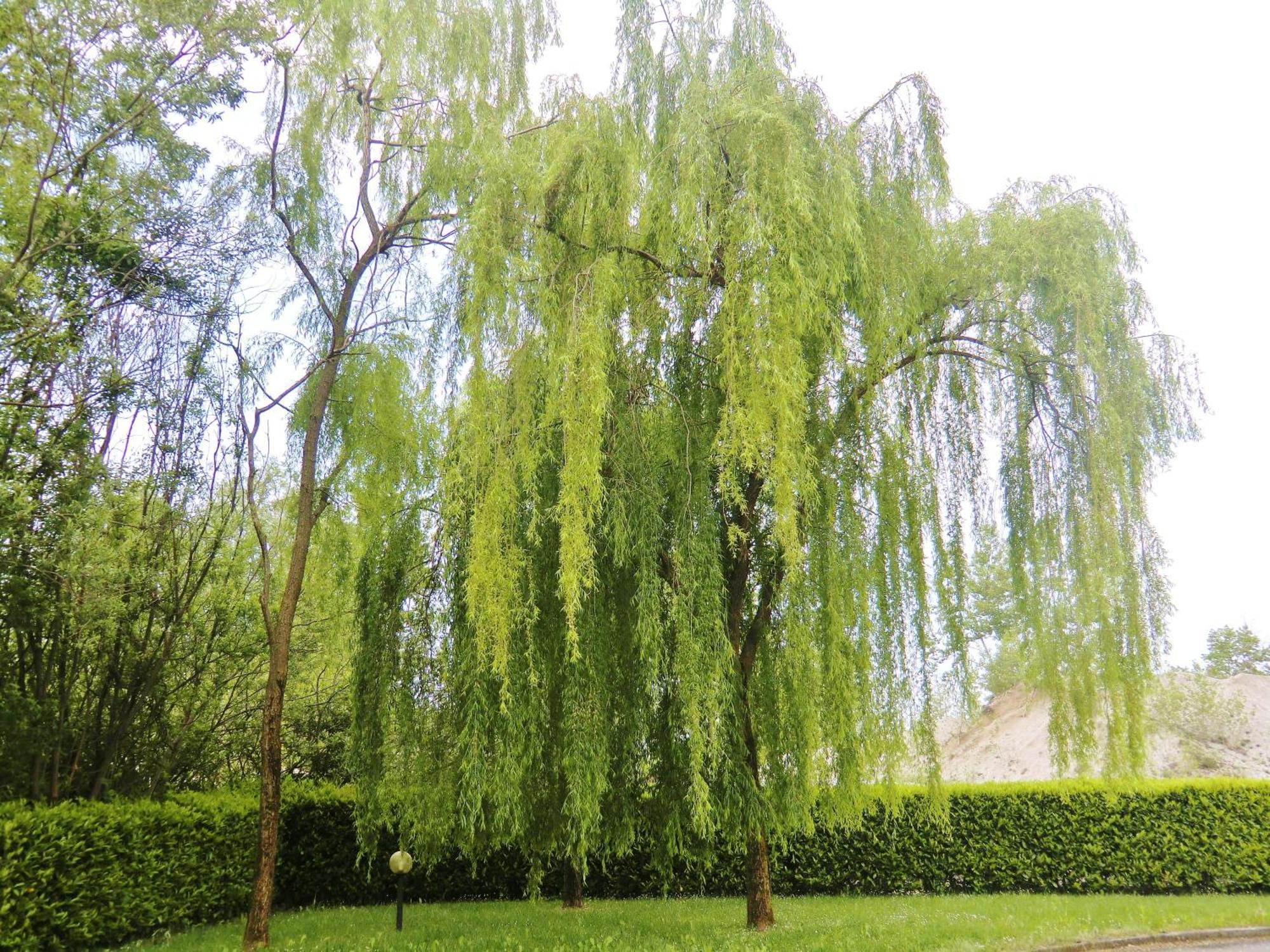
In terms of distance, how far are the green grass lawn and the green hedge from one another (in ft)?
2.00

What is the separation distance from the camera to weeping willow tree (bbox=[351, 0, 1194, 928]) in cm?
559

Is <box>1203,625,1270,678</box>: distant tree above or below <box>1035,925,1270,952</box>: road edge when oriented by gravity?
above

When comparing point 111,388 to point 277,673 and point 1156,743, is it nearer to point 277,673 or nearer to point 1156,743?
point 277,673

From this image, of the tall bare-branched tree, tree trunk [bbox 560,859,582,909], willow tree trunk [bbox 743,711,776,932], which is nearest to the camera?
willow tree trunk [bbox 743,711,776,932]

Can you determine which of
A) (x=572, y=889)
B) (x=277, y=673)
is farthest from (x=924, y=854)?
(x=277, y=673)

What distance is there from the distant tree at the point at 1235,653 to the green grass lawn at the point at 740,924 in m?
24.0

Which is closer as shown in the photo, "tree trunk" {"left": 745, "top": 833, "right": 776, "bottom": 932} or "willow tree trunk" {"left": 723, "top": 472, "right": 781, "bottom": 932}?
"willow tree trunk" {"left": 723, "top": 472, "right": 781, "bottom": 932}

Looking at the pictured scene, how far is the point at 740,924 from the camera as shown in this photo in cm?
759

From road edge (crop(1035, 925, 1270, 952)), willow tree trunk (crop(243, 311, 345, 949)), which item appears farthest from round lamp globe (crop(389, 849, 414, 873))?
road edge (crop(1035, 925, 1270, 952))

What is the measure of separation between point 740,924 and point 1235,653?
31383 mm

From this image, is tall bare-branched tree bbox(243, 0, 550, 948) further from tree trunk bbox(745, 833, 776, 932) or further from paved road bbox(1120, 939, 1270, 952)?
paved road bbox(1120, 939, 1270, 952)

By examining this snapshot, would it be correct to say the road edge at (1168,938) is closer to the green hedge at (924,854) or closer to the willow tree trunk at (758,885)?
the green hedge at (924,854)

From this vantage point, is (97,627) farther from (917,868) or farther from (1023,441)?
(917,868)

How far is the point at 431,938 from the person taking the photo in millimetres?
7090
